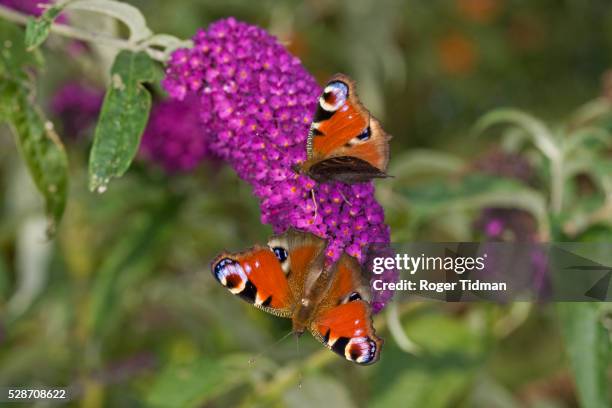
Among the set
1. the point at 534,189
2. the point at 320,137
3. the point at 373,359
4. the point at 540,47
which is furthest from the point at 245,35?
the point at 540,47

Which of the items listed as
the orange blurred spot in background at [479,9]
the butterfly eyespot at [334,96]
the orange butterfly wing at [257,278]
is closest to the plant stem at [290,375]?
the orange butterfly wing at [257,278]

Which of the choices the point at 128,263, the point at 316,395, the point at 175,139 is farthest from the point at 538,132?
the point at 128,263

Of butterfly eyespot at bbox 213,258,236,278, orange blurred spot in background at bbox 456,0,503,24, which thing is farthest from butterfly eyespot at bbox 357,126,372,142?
orange blurred spot in background at bbox 456,0,503,24

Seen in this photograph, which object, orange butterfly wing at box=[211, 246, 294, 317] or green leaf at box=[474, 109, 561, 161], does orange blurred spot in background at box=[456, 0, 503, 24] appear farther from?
orange butterfly wing at box=[211, 246, 294, 317]

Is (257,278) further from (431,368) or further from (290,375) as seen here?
(431,368)

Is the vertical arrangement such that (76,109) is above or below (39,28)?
above

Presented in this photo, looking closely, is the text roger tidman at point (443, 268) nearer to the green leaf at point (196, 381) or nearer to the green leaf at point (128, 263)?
the green leaf at point (196, 381)
